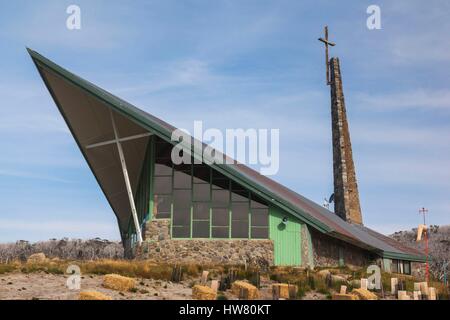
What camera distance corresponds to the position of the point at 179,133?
25656 mm

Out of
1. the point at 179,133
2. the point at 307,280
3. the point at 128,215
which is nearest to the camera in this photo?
the point at 307,280

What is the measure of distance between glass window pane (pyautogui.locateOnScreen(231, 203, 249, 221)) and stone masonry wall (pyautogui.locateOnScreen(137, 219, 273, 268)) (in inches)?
41.4

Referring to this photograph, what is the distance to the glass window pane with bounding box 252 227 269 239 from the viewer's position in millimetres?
26125

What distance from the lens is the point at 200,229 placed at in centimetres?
2625

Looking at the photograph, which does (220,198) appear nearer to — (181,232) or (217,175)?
(217,175)

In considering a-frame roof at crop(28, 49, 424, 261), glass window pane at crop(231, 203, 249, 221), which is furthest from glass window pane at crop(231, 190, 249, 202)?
a-frame roof at crop(28, 49, 424, 261)

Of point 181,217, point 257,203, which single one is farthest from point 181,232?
point 257,203

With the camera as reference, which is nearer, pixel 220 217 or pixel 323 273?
pixel 323 273

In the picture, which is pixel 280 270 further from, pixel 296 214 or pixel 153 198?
pixel 153 198

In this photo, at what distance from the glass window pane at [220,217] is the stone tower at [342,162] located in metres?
18.5

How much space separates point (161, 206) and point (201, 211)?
1.80m
